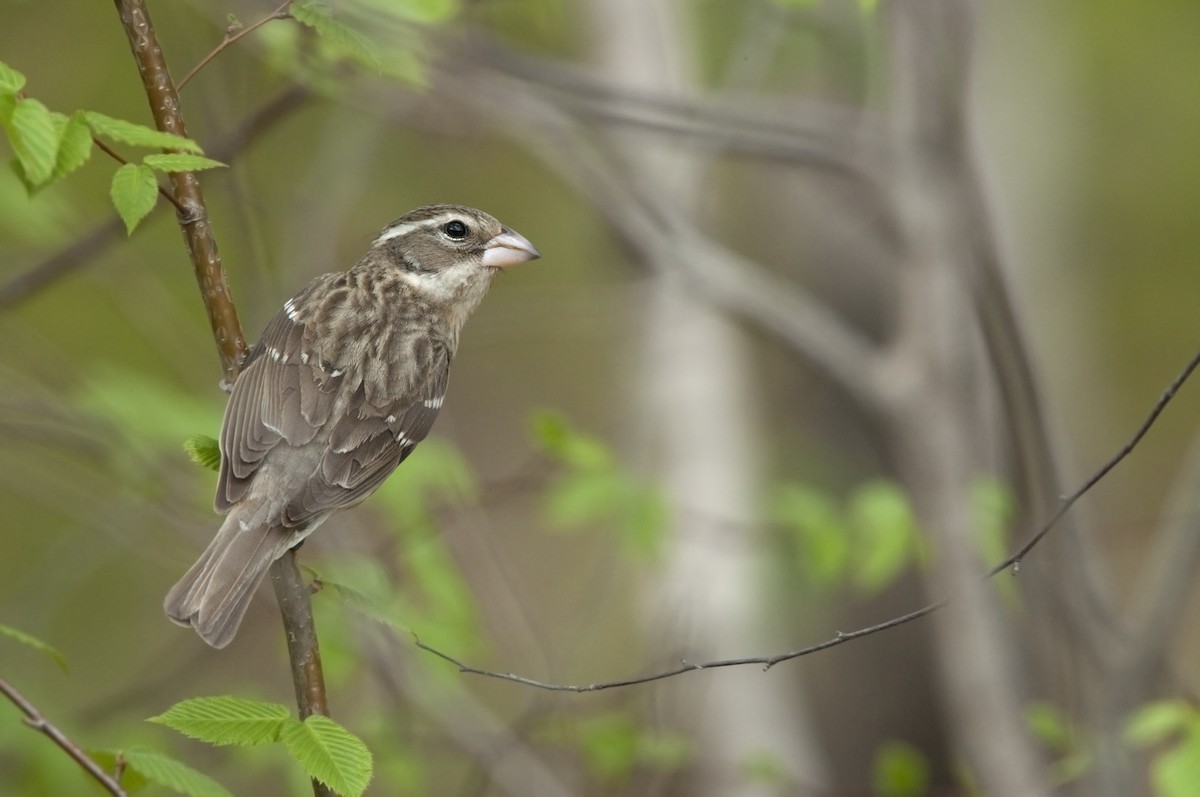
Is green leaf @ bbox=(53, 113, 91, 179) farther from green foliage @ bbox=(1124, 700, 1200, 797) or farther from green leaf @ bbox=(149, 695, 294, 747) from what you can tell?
green foliage @ bbox=(1124, 700, 1200, 797)

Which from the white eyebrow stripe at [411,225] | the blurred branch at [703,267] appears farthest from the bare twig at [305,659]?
the blurred branch at [703,267]

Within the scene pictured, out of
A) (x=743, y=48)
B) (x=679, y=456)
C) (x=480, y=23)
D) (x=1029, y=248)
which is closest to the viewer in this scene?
(x=480, y=23)

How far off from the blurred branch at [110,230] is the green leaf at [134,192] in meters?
2.33

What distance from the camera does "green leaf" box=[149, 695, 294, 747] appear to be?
272 cm

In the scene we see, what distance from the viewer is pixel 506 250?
433cm

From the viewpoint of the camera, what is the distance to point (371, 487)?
3.85 metres

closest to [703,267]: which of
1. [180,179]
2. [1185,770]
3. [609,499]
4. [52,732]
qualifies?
[609,499]

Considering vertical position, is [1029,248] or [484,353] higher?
[1029,248]

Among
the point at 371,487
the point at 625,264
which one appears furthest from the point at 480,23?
the point at 625,264

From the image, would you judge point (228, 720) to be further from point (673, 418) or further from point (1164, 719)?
point (673, 418)

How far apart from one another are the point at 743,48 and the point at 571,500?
2750 mm

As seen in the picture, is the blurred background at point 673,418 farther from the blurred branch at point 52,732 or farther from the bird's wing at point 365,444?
the blurred branch at point 52,732

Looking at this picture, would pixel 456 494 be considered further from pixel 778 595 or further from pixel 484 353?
pixel 484 353

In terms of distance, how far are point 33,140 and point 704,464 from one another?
6.14 m
